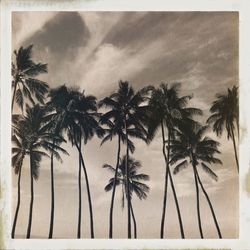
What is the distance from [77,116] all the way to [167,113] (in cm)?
52

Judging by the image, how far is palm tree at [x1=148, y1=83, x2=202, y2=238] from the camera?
233cm

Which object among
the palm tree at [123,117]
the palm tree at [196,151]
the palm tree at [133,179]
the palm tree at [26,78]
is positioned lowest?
the palm tree at [133,179]

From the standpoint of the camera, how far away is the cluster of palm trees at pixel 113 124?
233 cm

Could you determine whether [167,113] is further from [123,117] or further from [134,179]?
[134,179]

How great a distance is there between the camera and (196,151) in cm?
234

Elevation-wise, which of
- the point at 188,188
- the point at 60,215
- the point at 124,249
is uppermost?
the point at 188,188

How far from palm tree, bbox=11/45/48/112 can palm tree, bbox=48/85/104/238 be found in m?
0.08

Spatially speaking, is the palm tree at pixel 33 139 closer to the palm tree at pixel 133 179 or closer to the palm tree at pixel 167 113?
the palm tree at pixel 133 179

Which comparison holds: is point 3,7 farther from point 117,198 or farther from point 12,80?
point 117,198

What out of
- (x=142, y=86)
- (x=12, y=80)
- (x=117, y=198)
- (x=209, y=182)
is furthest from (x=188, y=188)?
(x=12, y=80)

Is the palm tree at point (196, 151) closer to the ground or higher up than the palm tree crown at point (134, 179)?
higher up

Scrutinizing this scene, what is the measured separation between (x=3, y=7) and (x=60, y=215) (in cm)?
124

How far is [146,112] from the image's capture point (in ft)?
7.71

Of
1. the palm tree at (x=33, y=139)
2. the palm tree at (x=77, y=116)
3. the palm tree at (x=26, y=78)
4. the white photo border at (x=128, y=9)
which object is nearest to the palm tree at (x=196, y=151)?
the white photo border at (x=128, y=9)
